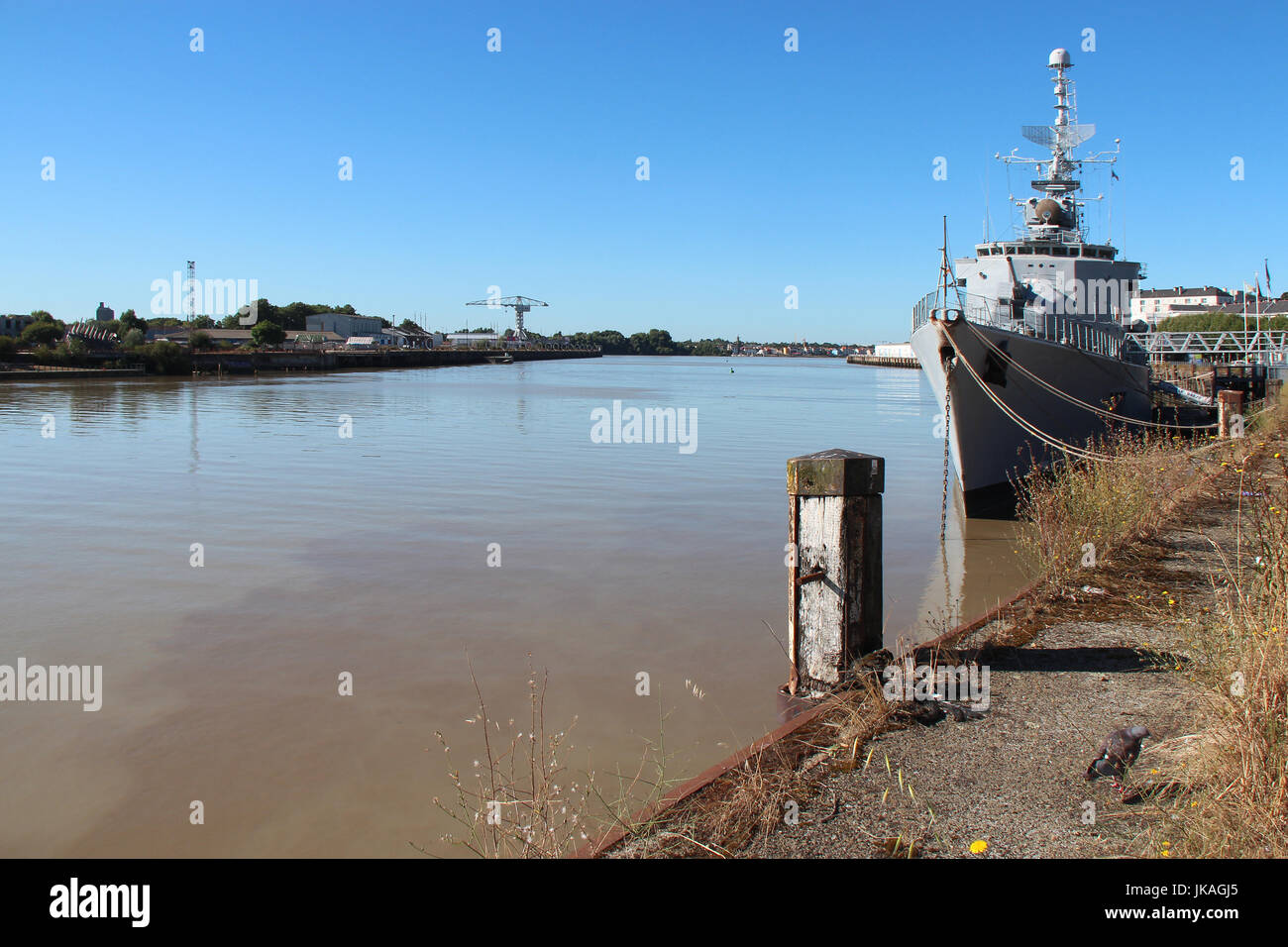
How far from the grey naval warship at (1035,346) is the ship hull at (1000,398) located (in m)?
0.02

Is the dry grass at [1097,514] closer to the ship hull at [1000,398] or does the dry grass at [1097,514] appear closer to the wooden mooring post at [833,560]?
the wooden mooring post at [833,560]

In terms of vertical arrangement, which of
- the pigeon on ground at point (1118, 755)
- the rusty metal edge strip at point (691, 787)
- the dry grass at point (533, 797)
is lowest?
the dry grass at point (533, 797)

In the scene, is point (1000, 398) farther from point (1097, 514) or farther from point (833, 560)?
point (833, 560)

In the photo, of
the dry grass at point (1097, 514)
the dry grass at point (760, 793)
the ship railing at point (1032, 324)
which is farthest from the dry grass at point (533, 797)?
the ship railing at point (1032, 324)

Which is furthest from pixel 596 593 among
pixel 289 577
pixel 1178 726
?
pixel 1178 726

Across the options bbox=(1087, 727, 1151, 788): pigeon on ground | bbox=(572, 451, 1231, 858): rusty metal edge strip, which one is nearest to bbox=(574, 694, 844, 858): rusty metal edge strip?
bbox=(572, 451, 1231, 858): rusty metal edge strip

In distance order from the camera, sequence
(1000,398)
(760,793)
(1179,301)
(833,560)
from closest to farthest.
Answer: (760,793) < (833,560) < (1000,398) < (1179,301)

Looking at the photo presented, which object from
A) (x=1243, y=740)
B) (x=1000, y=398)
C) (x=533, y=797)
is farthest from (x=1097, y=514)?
(x=1000, y=398)

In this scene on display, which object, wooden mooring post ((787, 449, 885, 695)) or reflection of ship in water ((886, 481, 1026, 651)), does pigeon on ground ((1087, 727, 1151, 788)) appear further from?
reflection of ship in water ((886, 481, 1026, 651))

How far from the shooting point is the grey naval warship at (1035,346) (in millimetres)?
15562

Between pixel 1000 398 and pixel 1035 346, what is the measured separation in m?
1.41

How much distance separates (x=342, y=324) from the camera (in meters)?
175

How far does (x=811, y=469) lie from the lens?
5.02 m
